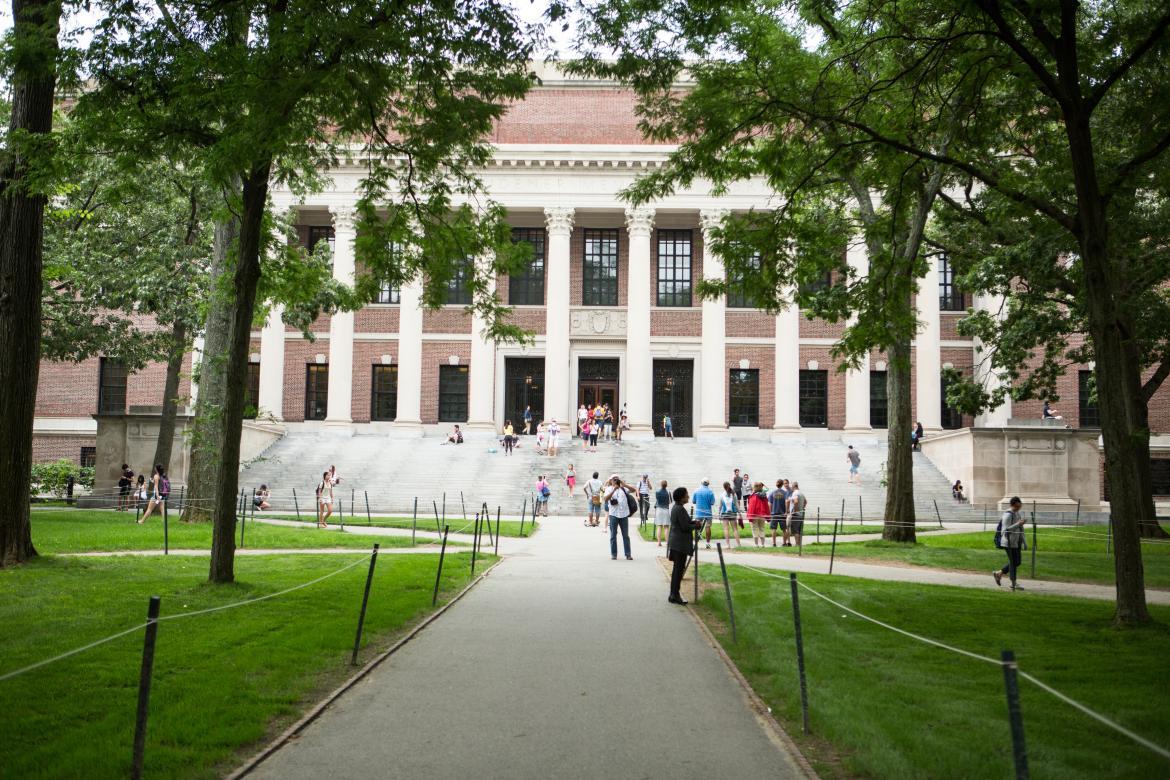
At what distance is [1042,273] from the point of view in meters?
21.7

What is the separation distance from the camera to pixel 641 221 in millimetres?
44062

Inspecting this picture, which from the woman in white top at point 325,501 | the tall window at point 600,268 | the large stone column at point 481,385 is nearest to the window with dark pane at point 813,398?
the tall window at point 600,268

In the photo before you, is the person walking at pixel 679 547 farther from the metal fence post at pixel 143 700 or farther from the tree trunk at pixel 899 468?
the tree trunk at pixel 899 468

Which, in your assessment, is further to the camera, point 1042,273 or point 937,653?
point 1042,273

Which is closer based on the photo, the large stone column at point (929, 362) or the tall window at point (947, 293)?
the large stone column at point (929, 362)

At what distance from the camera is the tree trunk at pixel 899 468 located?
2208 cm

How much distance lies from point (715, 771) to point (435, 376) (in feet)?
135

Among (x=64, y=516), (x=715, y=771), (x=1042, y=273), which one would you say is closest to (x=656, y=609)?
(x=715, y=771)

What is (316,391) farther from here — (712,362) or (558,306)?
(712,362)

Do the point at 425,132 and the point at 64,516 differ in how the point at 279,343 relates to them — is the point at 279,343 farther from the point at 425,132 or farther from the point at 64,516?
the point at 425,132

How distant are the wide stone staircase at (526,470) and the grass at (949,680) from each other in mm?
18224

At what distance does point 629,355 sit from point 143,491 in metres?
22.6

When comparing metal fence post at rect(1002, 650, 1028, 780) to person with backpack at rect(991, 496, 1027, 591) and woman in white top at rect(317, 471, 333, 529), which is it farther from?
woman in white top at rect(317, 471, 333, 529)

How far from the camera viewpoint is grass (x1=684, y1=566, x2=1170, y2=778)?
20.1 feet
